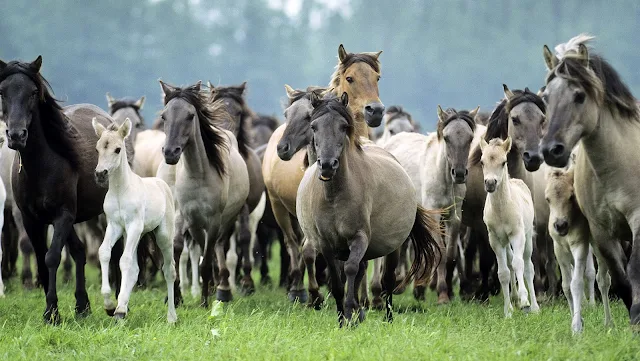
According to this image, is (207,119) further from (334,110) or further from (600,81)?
(600,81)

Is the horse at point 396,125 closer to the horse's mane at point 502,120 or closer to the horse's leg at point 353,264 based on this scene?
the horse's mane at point 502,120

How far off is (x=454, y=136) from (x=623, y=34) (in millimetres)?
55029

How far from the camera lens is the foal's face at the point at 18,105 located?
871 centimetres

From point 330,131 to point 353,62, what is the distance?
3.02m

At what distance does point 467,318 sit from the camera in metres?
9.48

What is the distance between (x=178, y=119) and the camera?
1043cm

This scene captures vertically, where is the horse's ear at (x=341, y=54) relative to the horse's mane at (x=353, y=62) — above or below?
above

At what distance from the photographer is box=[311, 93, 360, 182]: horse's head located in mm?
8031

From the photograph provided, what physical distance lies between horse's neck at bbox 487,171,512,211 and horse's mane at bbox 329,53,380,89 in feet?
6.39

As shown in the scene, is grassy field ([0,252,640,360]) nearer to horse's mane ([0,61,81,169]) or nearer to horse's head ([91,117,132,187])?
horse's head ([91,117,132,187])

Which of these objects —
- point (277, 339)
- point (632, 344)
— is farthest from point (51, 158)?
point (632, 344)

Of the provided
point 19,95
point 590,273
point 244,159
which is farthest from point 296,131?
point 244,159

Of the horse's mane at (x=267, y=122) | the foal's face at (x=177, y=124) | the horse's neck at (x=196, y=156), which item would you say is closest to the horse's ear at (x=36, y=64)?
the foal's face at (x=177, y=124)

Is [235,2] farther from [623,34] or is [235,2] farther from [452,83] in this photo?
[623,34]
